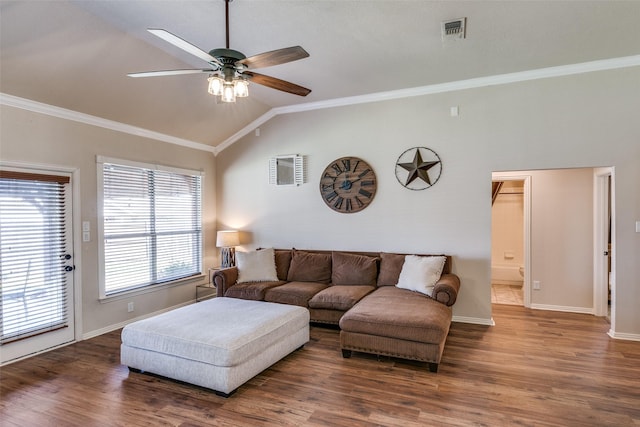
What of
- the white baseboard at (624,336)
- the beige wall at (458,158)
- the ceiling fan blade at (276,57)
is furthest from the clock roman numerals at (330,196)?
the white baseboard at (624,336)

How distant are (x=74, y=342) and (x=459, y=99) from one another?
5416 millimetres

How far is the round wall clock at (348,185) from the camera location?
5055 mm

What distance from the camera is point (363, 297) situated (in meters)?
4.25

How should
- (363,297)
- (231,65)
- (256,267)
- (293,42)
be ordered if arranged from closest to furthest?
1. (231,65)
2. (293,42)
3. (363,297)
4. (256,267)

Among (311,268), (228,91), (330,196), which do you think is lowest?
(311,268)

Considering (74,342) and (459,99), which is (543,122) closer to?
(459,99)

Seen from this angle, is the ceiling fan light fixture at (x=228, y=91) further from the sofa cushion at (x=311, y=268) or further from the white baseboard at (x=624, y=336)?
the white baseboard at (x=624, y=336)

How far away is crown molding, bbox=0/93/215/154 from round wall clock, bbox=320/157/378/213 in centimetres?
225

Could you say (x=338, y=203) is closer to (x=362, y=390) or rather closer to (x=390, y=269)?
(x=390, y=269)

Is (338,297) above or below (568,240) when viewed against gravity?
below

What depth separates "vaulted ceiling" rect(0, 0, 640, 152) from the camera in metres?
2.91

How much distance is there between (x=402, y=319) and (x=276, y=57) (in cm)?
244

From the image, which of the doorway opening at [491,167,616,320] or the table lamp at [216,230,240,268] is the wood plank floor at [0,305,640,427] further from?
the table lamp at [216,230,240,268]

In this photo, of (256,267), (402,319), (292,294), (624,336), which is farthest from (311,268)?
(624,336)
